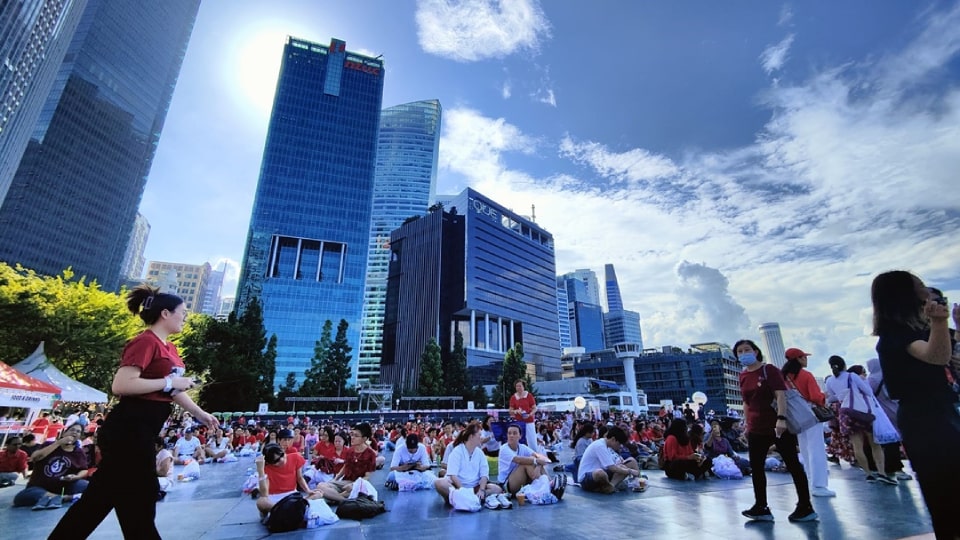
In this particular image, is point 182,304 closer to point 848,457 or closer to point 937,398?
point 937,398

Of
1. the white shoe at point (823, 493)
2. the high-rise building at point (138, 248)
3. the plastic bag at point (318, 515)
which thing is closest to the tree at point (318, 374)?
the plastic bag at point (318, 515)

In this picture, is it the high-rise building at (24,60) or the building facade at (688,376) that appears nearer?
the high-rise building at (24,60)

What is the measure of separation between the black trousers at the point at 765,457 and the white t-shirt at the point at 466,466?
361cm

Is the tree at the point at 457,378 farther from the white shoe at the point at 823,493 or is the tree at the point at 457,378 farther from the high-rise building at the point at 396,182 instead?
the high-rise building at the point at 396,182

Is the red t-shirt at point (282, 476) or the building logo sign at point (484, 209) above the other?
the building logo sign at point (484, 209)

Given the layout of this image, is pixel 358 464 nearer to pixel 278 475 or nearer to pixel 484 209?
pixel 278 475

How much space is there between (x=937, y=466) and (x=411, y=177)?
473 ft

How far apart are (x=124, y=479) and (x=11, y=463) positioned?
995 centimetres

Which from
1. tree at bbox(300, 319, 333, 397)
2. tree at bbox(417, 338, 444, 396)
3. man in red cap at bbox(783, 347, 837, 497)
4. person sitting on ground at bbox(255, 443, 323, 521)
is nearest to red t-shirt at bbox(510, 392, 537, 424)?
person sitting on ground at bbox(255, 443, 323, 521)

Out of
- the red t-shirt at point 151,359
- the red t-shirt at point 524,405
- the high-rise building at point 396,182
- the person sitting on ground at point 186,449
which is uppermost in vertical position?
the high-rise building at point 396,182

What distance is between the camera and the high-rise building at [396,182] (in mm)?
136125

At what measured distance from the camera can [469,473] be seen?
6.38m

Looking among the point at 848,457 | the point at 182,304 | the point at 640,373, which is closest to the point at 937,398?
the point at 182,304

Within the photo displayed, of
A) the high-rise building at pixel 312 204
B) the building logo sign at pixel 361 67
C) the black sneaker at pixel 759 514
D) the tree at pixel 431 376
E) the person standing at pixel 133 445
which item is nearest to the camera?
the person standing at pixel 133 445
